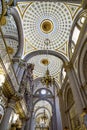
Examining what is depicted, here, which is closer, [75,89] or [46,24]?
[75,89]

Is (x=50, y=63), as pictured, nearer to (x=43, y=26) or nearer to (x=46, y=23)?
(x=43, y=26)

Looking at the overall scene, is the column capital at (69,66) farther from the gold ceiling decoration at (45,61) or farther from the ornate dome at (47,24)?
the gold ceiling decoration at (45,61)

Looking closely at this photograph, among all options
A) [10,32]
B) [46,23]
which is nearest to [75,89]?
[46,23]

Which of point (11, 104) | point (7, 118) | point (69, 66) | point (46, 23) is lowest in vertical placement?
point (7, 118)

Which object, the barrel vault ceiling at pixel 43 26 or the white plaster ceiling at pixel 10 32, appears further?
the white plaster ceiling at pixel 10 32

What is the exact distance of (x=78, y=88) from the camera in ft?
30.2

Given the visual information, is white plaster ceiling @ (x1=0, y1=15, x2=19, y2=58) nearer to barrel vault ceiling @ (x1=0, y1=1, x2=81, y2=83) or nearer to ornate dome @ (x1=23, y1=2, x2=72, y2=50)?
barrel vault ceiling @ (x1=0, y1=1, x2=81, y2=83)

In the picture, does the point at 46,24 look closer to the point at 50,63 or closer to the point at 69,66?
the point at 69,66

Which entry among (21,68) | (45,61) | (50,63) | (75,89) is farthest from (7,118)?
(50,63)

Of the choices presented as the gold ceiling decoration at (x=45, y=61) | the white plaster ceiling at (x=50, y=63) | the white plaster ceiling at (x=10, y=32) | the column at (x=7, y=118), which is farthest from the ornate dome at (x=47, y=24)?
the column at (x=7, y=118)

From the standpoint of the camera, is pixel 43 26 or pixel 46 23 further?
pixel 43 26

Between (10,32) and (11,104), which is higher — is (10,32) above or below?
above

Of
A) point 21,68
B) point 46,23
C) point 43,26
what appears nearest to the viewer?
point 21,68

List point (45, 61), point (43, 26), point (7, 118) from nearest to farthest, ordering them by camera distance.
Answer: point (7, 118) < point (43, 26) < point (45, 61)
